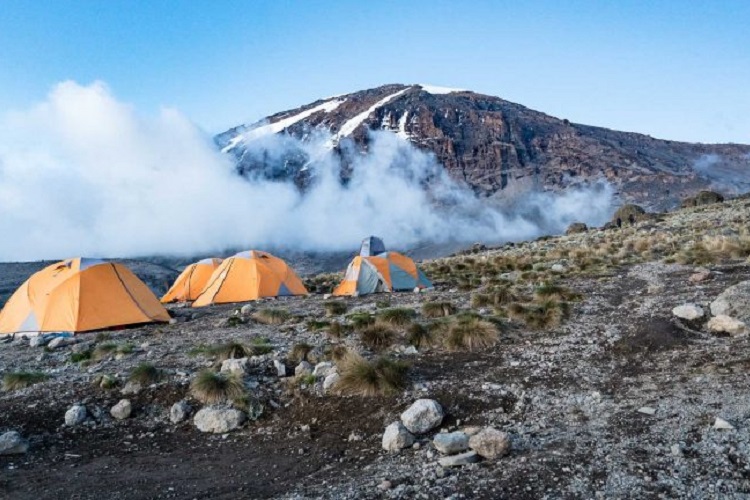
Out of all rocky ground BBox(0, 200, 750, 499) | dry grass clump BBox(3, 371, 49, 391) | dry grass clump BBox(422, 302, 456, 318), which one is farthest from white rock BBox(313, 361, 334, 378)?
dry grass clump BBox(422, 302, 456, 318)

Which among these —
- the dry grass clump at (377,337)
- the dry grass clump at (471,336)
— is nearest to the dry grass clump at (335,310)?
the dry grass clump at (377,337)

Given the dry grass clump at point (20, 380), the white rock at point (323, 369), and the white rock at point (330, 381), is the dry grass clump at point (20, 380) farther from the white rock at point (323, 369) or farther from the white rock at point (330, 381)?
the white rock at point (330, 381)

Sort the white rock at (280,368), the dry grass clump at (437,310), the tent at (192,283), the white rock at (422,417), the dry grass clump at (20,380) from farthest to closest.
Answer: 1. the tent at (192,283)
2. the dry grass clump at (437,310)
3. the dry grass clump at (20,380)
4. the white rock at (280,368)
5. the white rock at (422,417)

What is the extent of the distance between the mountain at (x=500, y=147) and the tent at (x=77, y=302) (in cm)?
A: 11755

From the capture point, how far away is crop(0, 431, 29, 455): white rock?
7.25m

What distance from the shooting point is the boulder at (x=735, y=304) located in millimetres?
9961

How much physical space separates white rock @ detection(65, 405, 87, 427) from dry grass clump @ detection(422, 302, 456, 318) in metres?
8.41

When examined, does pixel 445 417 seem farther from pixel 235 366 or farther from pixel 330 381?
pixel 235 366

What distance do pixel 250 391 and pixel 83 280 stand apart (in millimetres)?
10996

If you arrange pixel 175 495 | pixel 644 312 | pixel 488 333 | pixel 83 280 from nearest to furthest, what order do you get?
pixel 175 495 < pixel 488 333 < pixel 644 312 < pixel 83 280

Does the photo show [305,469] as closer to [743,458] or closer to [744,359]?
[743,458]

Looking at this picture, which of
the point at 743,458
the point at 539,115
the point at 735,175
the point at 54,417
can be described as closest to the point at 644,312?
the point at 743,458

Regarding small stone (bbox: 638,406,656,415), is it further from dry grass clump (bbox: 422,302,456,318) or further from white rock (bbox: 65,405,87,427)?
white rock (bbox: 65,405,87,427)

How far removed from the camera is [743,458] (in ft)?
17.5
